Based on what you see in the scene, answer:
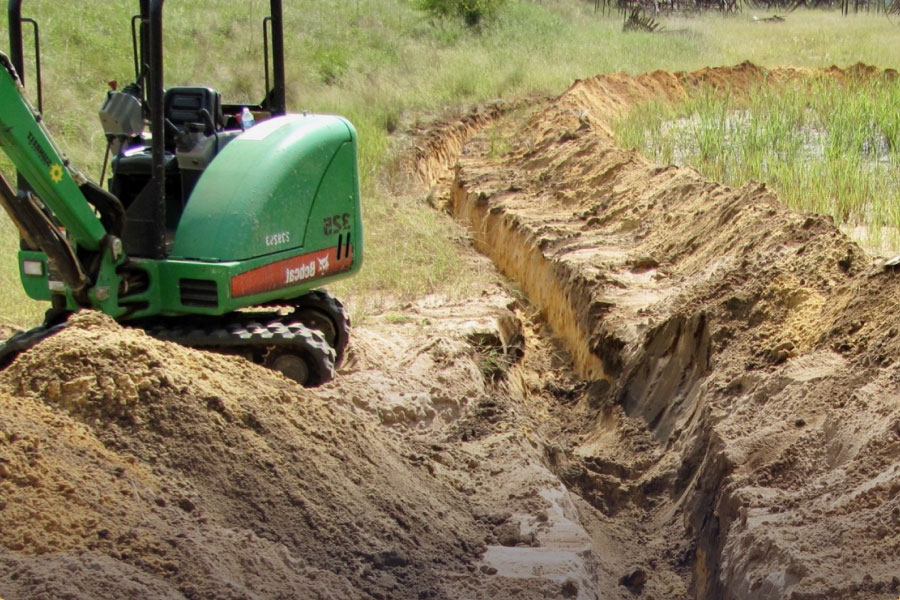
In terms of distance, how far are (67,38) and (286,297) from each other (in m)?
14.4

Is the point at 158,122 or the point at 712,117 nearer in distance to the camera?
the point at 158,122

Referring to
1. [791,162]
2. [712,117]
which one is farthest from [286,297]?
[712,117]

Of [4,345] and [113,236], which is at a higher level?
[113,236]

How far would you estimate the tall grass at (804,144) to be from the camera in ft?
26.8

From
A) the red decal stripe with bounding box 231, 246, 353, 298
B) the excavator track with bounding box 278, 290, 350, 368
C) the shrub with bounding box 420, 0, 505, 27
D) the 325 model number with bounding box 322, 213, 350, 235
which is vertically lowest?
the excavator track with bounding box 278, 290, 350, 368

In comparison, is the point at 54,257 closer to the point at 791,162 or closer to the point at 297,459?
the point at 297,459

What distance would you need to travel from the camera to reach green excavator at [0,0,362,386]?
5.28 m

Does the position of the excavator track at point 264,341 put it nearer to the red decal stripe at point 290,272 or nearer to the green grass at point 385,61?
the red decal stripe at point 290,272

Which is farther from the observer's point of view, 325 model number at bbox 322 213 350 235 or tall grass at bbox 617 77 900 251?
tall grass at bbox 617 77 900 251

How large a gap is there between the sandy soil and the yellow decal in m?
0.90

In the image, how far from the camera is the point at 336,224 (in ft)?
20.7

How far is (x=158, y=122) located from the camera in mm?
5395

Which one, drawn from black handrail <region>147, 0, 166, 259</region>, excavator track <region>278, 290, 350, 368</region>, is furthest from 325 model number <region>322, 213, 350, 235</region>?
black handrail <region>147, 0, 166, 259</region>

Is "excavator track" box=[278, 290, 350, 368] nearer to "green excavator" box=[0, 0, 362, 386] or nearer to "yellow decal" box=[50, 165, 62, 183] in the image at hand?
"green excavator" box=[0, 0, 362, 386]
